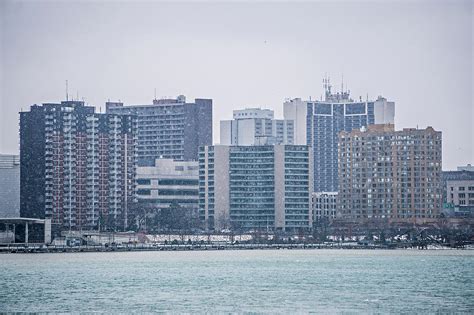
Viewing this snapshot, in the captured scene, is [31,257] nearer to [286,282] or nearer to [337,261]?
[337,261]

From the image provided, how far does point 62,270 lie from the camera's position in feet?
464

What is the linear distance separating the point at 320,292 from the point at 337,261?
59105 millimetres

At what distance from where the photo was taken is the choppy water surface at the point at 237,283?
9238 cm

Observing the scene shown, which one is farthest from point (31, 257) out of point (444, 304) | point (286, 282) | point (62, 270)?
point (444, 304)

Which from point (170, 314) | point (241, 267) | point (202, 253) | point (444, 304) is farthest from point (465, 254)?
point (170, 314)

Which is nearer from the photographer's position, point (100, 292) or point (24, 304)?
point (24, 304)

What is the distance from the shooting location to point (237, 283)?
383ft

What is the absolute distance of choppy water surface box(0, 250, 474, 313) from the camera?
92.4 m

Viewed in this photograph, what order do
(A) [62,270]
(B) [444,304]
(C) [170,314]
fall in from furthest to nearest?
1. (A) [62,270]
2. (B) [444,304]
3. (C) [170,314]

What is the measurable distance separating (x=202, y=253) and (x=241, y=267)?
47.6 m

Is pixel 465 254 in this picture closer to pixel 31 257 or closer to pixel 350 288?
pixel 31 257

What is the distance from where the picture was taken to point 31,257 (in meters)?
169

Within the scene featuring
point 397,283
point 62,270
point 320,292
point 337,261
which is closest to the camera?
point 320,292

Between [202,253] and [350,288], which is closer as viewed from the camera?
Result: [350,288]
